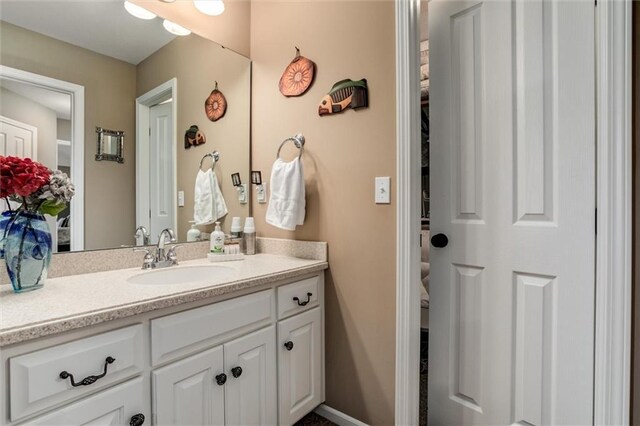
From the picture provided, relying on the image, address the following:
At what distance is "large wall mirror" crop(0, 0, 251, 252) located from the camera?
3.94ft

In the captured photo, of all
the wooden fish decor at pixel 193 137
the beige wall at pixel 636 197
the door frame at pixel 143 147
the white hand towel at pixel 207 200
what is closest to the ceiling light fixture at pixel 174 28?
the door frame at pixel 143 147

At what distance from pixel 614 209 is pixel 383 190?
77 cm

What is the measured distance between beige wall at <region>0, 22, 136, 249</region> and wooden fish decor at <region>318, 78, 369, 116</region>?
89 cm

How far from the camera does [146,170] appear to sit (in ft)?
5.08

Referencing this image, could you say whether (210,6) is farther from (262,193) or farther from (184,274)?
(184,274)

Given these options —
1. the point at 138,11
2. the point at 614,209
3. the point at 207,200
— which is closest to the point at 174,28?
the point at 138,11

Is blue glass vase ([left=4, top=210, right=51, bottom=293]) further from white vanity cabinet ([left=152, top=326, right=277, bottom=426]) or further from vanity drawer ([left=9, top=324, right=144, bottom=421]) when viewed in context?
white vanity cabinet ([left=152, top=326, right=277, bottom=426])

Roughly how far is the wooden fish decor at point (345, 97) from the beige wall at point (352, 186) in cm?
3

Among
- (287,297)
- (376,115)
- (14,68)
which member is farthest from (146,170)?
(376,115)

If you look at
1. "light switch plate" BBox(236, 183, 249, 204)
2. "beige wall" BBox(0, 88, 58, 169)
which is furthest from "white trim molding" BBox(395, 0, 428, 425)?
"beige wall" BBox(0, 88, 58, 169)

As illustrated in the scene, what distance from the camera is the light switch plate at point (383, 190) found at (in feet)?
4.60

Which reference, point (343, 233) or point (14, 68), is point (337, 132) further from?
point (14, 68)

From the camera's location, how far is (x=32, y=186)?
0.97 m

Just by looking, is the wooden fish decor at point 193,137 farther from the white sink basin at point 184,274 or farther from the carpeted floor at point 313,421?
the carpeted floor at point 313,421
